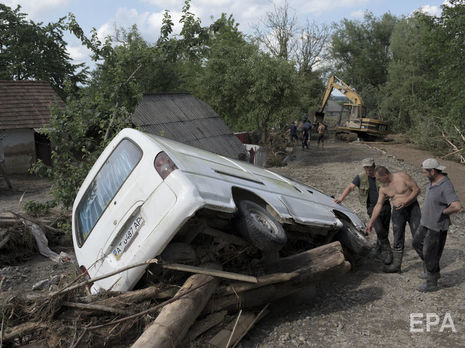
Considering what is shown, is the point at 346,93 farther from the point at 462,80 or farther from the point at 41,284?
the point at 41,284

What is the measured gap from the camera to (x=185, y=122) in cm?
1631

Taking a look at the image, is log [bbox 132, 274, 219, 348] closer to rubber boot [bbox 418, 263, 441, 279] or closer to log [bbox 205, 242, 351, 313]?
log [bbox 205, 242, 351, 313]

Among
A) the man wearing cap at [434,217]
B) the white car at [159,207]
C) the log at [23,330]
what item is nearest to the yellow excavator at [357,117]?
the man wearing cap at [434,217]

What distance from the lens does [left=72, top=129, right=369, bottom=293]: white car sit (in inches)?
144

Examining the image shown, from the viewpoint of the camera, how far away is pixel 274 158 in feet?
66.1

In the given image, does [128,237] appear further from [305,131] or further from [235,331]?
[305,131]

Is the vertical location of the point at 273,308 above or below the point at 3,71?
below

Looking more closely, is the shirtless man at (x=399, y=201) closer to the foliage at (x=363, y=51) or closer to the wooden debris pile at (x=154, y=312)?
the wooden debris pile at (x=154, y=312)

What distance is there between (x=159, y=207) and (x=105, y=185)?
1206 millimetres

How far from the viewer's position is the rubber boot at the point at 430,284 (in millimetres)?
5195

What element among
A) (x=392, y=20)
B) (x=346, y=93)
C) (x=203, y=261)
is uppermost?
(x=392, y=20)

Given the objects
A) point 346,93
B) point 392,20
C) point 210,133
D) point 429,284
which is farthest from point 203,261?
point 392,20

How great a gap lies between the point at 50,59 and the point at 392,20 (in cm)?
3415

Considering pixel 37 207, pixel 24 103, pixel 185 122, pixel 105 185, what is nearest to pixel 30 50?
pixel 24 103
